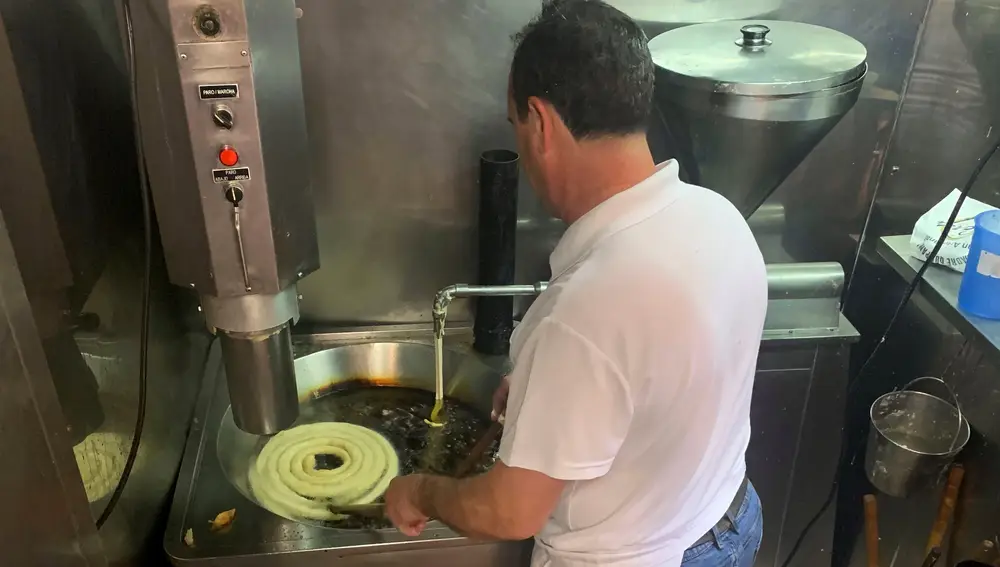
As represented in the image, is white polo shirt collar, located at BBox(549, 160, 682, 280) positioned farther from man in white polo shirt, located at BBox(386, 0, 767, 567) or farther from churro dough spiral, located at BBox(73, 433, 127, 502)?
churro dough spiral, located at BBox(73, 433, 127, 502)

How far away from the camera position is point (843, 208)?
1.68m

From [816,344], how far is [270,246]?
39.3 inches

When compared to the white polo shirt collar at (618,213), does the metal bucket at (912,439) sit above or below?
below

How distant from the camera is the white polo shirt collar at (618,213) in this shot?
0.88m

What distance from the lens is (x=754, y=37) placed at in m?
1.31

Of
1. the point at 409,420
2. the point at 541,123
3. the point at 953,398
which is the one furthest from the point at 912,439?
the point at 541,123

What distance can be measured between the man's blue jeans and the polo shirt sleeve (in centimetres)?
33

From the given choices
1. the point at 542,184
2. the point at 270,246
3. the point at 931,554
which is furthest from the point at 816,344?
the point at 270,246

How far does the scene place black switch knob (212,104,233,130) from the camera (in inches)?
35.2

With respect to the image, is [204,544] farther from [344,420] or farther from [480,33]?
[480,33]

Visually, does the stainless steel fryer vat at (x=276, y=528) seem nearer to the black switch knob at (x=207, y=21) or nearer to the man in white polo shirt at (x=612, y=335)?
the man in white polo shirt at (x=612, y=335)

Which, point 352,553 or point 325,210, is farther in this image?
point 325,210

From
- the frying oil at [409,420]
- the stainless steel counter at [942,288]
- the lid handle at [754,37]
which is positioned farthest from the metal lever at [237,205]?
the stainless steel counter at [942,288]

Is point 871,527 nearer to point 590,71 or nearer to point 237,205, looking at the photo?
point 590,71
